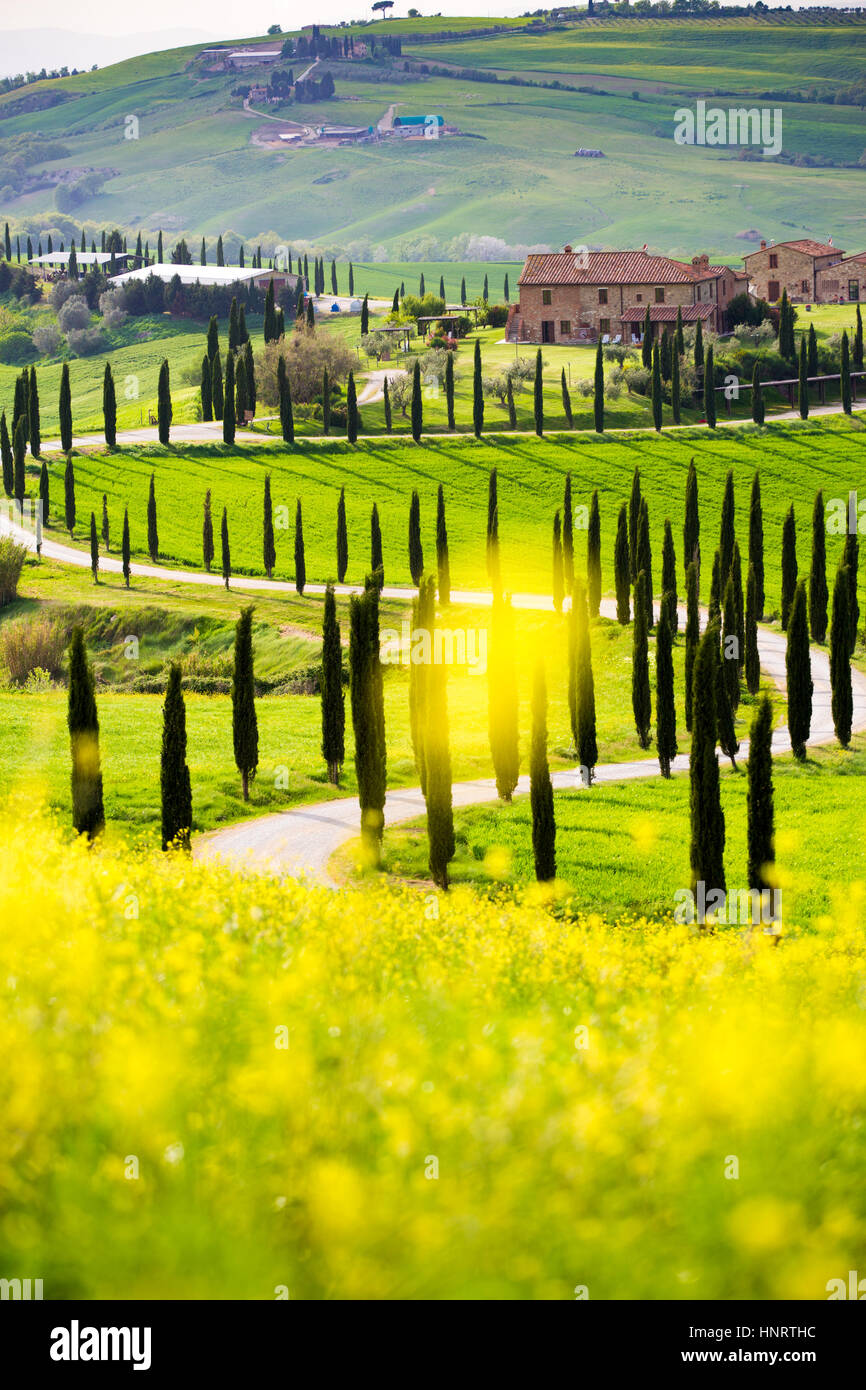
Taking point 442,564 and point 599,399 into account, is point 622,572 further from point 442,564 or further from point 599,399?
point 599,399

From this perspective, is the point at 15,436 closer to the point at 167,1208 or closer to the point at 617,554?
the point at 617,554

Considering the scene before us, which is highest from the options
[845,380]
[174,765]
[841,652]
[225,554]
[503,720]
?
[845,380]

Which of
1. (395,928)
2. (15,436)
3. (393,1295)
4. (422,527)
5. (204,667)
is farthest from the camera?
(15,436)

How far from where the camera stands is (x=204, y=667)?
2921 inches

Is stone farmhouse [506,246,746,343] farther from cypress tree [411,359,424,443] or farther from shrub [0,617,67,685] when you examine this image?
shrub [0,617,67,685]

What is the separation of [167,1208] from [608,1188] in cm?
583

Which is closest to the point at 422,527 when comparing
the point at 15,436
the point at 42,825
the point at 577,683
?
the point at 15,436

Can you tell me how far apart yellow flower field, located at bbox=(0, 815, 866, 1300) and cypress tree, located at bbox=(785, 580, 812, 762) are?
3156 centimetres

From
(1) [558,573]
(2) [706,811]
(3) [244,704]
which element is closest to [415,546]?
(1) [558,573]

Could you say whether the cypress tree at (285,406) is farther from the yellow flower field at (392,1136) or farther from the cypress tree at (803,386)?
the yellow flower field at (392,1136)

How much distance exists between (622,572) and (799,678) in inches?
901

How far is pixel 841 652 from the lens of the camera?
5547cm

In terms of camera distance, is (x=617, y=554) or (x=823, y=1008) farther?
(x=617, y=554)

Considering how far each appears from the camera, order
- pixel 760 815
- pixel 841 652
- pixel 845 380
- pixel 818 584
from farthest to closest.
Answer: pixel 845 380
pixel 818 584
pixel 841 652
pixel 760 815
